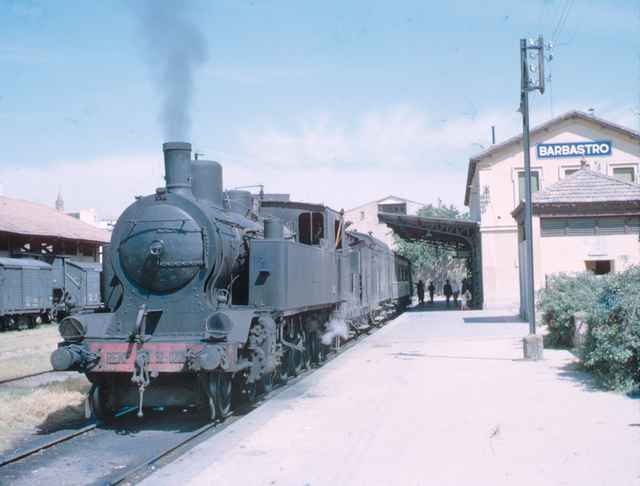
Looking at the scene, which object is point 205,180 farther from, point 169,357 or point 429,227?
point 429,227

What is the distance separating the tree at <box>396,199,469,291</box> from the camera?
2197 inches

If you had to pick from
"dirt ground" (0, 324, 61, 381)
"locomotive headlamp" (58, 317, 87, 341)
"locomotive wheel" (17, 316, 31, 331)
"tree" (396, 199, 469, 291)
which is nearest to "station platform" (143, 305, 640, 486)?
"locomotive headlamp" (58, 317, 87, 341)

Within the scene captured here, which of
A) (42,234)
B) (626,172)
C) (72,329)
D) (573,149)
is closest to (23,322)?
(42,234)

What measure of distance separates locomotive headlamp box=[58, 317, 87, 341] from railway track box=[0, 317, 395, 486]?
1.08 metres

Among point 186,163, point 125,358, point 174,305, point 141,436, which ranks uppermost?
point 186,163

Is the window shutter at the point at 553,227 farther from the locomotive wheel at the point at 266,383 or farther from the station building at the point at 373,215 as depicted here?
the station building at the point at 373,215

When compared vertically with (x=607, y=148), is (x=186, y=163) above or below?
below

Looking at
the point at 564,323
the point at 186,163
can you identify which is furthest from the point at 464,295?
the point at 186,163

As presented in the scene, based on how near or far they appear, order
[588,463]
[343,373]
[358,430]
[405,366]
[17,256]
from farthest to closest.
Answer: [17,256] < [405,366] < [343,373] < [358,430] < [588,463]

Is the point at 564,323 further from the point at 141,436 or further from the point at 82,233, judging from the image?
the point at 82,233

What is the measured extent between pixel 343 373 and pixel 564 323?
530 centimetres

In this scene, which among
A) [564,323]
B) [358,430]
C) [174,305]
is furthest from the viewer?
[564,323]

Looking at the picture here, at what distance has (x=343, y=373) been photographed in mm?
11727

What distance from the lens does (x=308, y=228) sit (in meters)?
12.1
